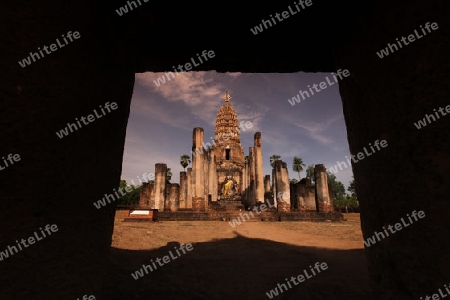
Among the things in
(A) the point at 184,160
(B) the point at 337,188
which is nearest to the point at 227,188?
(A) the point at 184,160

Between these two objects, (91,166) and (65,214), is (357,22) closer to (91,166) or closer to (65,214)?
(91,166)

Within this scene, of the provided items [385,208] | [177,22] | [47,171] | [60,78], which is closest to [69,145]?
[47,171]

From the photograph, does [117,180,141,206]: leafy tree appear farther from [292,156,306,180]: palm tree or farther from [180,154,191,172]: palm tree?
[292,156,306,180]: palm tree

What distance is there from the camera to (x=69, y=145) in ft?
3.98

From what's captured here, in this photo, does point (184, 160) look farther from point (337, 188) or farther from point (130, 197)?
point (337, 188)

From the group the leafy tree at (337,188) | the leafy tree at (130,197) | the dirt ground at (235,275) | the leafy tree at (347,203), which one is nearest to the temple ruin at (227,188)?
the dirt ground at (235,275)

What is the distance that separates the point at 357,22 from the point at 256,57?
3.66 ft

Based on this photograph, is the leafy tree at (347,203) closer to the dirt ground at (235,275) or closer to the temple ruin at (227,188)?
the temple ruin at (227,188)

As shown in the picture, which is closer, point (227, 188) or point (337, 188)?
point (227, 188)

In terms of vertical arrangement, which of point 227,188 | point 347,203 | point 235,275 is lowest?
point 235,275

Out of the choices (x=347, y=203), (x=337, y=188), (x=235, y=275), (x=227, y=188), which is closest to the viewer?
(x=235, y=275)

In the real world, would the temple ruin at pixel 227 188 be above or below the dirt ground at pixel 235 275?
above

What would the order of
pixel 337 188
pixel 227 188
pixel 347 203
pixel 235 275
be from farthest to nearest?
pixel 337 188 < pixel 347 203 < pixel 227 188 < pixel 235 275

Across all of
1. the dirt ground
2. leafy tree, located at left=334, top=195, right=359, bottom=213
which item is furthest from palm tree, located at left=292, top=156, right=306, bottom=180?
the dirt ground
